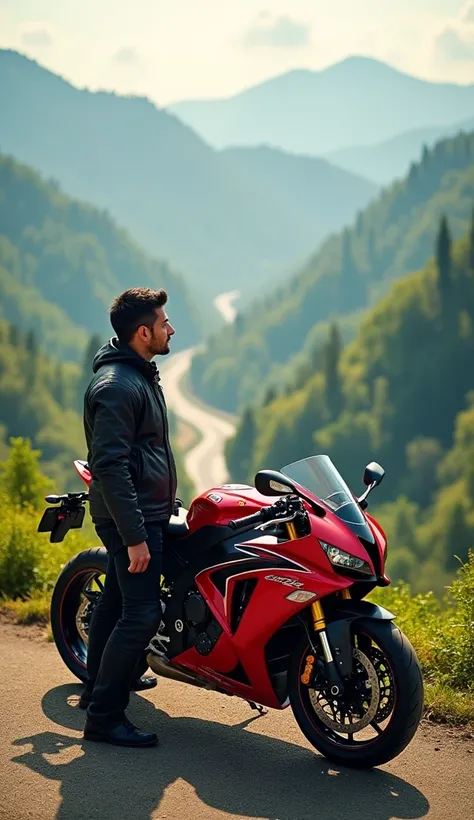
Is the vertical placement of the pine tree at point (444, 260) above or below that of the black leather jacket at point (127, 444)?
above

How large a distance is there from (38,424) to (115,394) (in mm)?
135381

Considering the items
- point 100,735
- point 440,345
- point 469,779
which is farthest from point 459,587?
point 440,345

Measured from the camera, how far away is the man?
5.05 m

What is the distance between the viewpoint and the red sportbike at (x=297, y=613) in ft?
15.8

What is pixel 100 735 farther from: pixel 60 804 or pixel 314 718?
pixel 314 718

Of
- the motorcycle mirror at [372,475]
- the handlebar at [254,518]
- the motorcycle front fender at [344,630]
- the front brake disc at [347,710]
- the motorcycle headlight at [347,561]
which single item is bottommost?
the front brake disc at [347,710]

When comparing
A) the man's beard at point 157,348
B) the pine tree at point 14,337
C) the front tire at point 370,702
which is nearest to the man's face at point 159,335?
the man's beard at point 157,348

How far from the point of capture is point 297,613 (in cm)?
502

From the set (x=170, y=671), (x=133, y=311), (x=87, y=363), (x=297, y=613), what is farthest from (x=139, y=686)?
(x=87, y=363)

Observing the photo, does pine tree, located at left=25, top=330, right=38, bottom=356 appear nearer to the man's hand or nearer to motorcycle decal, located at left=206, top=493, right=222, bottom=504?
motorcycle decal, located at left=206, top=493, right=222, bottom=504

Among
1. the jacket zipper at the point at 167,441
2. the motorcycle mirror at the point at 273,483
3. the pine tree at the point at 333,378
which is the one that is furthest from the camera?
the pine tree at the point at 333,378

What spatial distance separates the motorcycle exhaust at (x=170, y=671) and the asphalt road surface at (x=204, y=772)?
26 cm

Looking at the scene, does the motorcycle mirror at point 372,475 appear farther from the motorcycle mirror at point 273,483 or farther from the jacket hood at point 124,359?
the jacket hood at point 124,359

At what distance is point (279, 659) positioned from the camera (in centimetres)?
520
